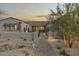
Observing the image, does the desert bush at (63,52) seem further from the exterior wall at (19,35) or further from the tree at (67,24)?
the exterior wall at (19,35)

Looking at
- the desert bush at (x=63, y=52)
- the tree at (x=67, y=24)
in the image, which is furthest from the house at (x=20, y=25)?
the desert bush at (x=63, y=52)

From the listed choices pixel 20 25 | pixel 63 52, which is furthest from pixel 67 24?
pixel 20 25

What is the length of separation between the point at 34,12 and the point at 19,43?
1.24 feet

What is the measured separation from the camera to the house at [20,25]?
1.64 meters

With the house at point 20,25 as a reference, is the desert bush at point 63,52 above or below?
below

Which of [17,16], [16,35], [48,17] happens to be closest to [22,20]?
[17,16]

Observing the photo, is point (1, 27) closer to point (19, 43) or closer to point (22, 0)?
point (19, 43)

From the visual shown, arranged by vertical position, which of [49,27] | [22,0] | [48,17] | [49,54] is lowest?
[49,54]

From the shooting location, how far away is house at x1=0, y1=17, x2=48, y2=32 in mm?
1644

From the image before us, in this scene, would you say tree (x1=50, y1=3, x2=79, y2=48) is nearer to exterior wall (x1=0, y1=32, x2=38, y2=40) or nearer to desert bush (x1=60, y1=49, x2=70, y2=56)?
desert bush (x1=60, y1=49, x2=70, y2=56)

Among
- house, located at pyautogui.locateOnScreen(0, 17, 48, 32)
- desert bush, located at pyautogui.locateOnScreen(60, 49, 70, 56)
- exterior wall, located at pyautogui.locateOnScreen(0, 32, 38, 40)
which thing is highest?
house, located at pyautogui.locateOnScreen(0, 17, 48, 32)

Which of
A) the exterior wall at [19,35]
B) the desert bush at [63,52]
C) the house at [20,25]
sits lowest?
the desert bush at [63,52]

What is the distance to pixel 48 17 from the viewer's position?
1.66 meters

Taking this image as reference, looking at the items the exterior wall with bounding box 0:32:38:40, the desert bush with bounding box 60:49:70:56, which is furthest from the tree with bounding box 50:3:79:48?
the exterior wall with bounding box 0:32:38:40
